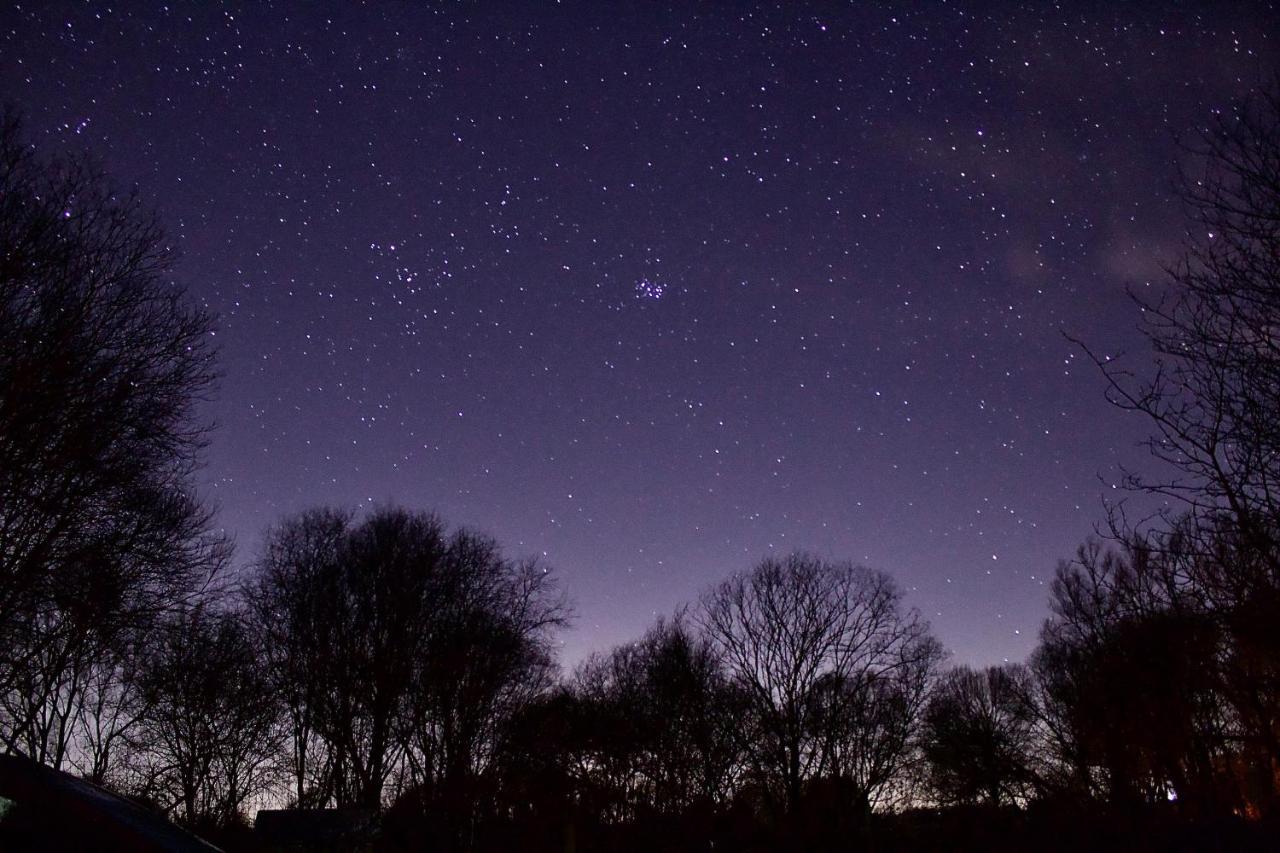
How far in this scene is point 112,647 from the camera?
11.5 meters

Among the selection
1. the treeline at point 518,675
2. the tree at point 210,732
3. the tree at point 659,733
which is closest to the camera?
the treeline at point 518,675

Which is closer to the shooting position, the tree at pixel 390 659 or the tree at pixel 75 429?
the tree at pixel 75 429

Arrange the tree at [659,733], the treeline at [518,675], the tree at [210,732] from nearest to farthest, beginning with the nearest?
the treeline at [518,675] → the tree at [210,732] → the tree at [659,733]

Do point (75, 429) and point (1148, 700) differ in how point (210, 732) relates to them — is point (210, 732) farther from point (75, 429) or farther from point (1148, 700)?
point (1148, 700)

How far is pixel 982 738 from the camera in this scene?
118 ft

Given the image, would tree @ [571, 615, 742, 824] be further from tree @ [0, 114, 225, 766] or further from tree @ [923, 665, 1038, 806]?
tree @ [0, 114, 225, 766]

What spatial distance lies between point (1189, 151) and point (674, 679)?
120 feet

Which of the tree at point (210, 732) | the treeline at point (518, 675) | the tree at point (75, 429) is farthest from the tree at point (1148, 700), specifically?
the tree at point (210, 732)

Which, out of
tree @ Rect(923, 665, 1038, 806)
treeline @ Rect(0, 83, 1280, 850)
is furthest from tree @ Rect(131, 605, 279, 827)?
tree @ Rect(923, 665, 1038, 806)

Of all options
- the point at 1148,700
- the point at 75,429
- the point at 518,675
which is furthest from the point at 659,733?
the point at 75,429

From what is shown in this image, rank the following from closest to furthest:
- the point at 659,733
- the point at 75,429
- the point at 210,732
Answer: the point at 75,429
the point at 210,732
the point at 659,733

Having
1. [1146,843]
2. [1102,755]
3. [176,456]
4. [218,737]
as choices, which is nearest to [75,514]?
[176,456]

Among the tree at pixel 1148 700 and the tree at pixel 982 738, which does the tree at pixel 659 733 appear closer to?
the tree at pixel 982 738

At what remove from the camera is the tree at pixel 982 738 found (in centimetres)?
1628
